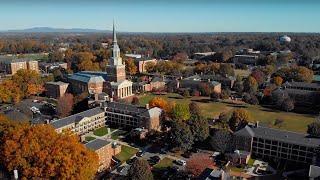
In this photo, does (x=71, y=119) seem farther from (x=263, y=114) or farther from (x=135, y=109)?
(x=263, y=114)

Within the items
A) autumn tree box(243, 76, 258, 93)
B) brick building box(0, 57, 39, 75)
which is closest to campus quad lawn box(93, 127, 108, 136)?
autumn tree box(243, 76, 258, 93)

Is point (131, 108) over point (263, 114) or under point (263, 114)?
over

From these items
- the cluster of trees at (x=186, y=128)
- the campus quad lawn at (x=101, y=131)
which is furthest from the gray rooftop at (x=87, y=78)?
the cluster of trees at (x=186, y=128)

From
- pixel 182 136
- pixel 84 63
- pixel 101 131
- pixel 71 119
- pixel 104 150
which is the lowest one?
pixel 101 131

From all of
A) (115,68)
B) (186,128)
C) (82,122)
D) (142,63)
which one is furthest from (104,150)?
(142,63)

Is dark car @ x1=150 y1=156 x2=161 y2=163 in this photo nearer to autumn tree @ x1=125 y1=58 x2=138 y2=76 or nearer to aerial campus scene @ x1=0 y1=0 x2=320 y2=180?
aerial campus scene @ x1=0 y1=0 x2=320 y2=180

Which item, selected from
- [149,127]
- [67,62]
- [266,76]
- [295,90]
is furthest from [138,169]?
[67,62]

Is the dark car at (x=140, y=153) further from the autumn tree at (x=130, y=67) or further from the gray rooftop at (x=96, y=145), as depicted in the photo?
the autumn tree at (x=130, y=67)
